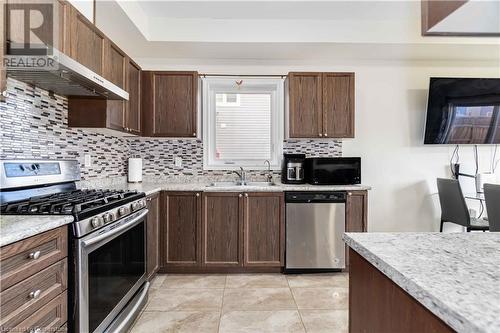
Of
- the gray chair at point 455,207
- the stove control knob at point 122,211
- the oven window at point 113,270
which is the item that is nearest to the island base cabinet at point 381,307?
the oven window at point 113,270

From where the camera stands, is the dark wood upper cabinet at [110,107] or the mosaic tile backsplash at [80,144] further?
the dark wood upper cabinet at [110,107]

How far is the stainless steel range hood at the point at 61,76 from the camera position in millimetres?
1531

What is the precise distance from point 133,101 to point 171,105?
40 cm

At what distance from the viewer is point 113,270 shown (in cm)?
178

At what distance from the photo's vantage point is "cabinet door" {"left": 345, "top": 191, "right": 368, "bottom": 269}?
2980mm

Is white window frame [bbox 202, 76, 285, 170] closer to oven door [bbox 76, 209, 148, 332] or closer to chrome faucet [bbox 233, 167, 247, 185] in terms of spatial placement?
chrome faucet [bbox 233, 167, 247, 185]

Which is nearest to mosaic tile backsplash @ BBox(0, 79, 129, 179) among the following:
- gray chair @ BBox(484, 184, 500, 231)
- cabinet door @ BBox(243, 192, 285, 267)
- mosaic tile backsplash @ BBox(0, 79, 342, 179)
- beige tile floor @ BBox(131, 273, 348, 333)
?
mosaic tile backsplash @ BBox(0, 79, 342, 179)

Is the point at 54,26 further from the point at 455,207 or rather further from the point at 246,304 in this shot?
the point at 455,207

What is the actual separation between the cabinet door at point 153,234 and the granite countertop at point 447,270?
6.53ft

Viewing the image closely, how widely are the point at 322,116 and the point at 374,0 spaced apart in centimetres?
118

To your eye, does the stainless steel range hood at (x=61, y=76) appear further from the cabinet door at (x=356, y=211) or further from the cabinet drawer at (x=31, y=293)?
the cabinet door at (x=356, y=211)

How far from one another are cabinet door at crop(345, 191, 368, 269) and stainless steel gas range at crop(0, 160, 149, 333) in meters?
1.96

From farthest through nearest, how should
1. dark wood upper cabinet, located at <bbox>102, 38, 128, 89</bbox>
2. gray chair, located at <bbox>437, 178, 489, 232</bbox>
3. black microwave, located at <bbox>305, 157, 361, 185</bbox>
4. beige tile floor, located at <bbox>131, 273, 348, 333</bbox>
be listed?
black microwave, located at <bbox>305, 157, 361, 185</bbox>
gray chair, located at <bbox>437, 178, 489, 232</bbox>
dark wood upper cabinet, located at <bbox>102, 38, 128, 89</bbox>
beige tile floor, located at <bbox>131, 273, 348, 333</bbox>

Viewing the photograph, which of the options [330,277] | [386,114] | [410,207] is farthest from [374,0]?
[330,277]
